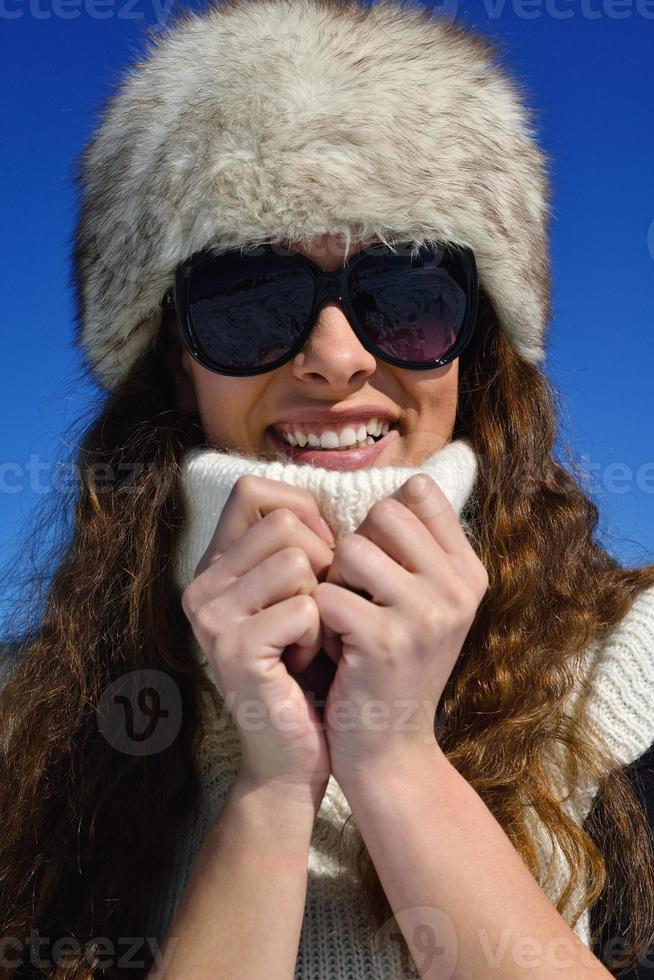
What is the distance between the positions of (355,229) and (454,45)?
684mm

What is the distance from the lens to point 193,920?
145cm

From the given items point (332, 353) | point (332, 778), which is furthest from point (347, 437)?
point (332, 778)

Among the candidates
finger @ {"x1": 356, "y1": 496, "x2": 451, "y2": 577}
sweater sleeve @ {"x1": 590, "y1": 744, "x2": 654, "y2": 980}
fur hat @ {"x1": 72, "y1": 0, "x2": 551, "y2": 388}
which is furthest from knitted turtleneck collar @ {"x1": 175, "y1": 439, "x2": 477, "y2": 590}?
sweater sleeve @ {"x1": 590, "y1": 744, "x2": 654, "y2": 980}

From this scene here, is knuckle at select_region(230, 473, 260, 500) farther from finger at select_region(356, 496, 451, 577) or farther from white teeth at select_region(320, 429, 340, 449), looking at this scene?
white teeth at select_region(320, 429, 340, 449)

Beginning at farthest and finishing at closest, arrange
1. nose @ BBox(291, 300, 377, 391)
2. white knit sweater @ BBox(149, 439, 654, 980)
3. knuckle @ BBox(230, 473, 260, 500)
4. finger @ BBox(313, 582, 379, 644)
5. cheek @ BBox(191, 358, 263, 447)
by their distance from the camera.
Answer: cheek @ BBox(191, 358, 263, 447) < nose @ BBox(291, 300, 377, 391) < white knit sweater @ BBox(149, 439, 654, 980) < knuckle @ BBox(230, 473, 260, 500) < finger @ BBox(313, 582, 379, 644)

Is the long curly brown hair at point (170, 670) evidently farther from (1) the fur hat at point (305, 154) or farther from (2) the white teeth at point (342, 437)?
(2) the white teeth at point (342, 437)

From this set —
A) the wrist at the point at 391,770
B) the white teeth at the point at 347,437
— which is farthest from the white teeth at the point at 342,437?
the wrist at the point at 391,770

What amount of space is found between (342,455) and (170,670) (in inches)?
26.1

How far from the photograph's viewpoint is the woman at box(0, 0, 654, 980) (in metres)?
1.44

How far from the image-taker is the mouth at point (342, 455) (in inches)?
76.6

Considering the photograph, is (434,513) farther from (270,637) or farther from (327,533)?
(270,637)

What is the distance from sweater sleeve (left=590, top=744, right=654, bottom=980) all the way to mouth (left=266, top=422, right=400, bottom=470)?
2.78ft

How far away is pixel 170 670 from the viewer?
6.89ft

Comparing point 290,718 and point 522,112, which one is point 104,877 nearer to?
point 290,718
